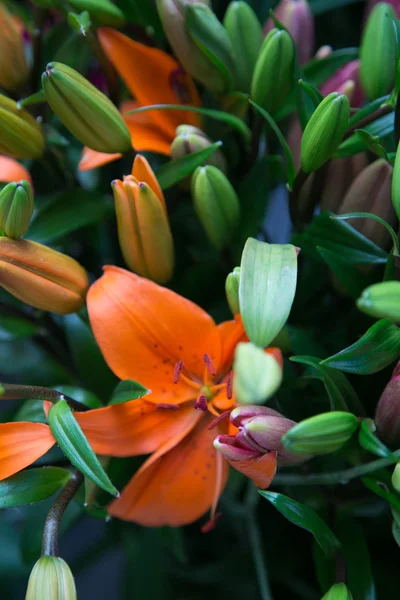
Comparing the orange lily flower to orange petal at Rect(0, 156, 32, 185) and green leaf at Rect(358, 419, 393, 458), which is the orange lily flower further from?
green leaf at Rect(358, 419, 393, 458)

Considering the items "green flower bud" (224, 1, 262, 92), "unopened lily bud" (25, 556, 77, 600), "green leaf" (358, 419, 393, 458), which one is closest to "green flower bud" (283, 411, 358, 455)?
"green leaf" (358, 419, 393, 458)

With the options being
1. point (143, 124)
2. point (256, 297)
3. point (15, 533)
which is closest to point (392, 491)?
point (256, 297)

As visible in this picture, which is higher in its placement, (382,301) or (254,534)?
(382,301)

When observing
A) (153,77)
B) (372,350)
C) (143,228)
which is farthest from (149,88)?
(372,350)

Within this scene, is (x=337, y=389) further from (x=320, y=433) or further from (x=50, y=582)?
(x=50, y=582)

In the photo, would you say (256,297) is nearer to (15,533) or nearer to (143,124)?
(143,124)

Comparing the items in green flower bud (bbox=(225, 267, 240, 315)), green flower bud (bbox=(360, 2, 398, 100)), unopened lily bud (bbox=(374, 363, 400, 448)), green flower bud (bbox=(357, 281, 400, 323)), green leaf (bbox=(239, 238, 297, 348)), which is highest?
green flower bud (bbox=(360, 2, 398, 100))
